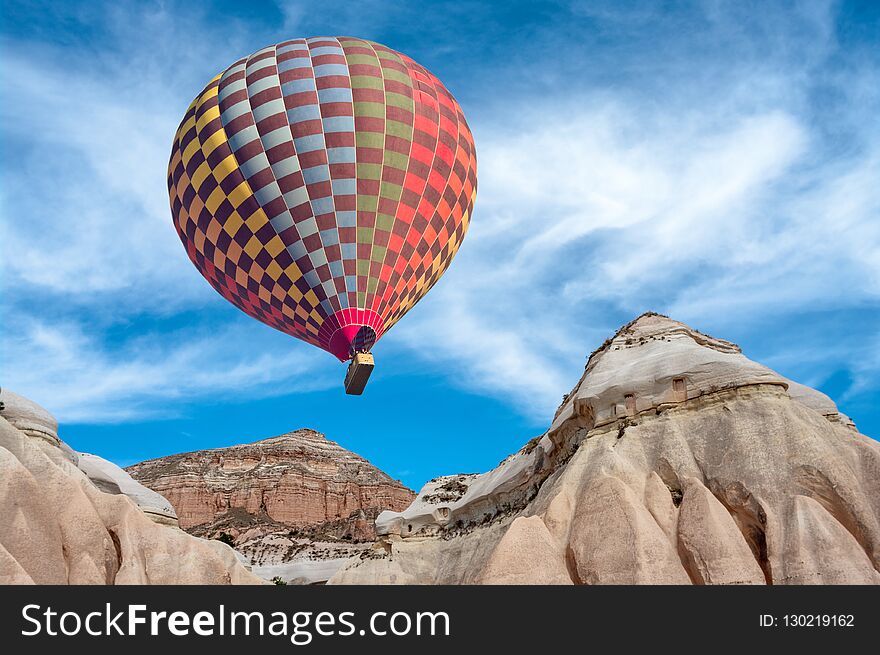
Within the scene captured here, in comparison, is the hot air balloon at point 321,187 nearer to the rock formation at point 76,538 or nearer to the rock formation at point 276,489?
the rock formation at point 76,538

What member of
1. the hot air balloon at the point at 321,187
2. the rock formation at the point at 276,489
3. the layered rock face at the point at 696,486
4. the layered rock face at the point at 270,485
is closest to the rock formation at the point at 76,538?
the hot air balloon at the point at 321,187

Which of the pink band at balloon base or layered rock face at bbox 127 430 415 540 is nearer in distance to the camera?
the pink band at balloon base

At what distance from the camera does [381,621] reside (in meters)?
15.9

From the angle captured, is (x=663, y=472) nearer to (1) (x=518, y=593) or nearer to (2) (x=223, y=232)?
(1) (x=518, y=593)

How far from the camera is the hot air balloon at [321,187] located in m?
29.2

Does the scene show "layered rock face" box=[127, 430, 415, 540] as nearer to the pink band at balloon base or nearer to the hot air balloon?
the hot air balloon

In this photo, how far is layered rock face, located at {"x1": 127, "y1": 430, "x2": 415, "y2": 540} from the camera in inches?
3826

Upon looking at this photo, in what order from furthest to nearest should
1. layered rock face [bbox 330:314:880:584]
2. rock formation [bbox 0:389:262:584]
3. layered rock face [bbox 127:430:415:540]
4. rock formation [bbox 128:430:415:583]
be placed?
layered rock face [bbox 127:430:415:540], rock formation [bbox 128:430:415:583], layered rock face [bbox 330:314:880:584], rock formation [bbox 0:389:262:584]

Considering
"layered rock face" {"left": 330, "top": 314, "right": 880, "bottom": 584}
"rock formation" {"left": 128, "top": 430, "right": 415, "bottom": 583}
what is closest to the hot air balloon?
"layered rock face" {"left": 330, "top": 314, "right": 880, "bottom": 584}

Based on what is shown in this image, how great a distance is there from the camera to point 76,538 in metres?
24.0

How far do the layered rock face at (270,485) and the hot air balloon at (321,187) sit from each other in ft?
199

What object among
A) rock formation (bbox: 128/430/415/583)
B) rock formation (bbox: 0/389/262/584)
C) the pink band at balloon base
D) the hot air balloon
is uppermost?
rock formation (bbox: 128/430/415/583)

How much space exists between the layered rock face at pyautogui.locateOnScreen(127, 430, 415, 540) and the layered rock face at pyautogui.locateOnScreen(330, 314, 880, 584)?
60907mm

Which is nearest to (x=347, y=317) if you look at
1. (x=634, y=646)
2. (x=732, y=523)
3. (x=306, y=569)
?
(x=732, y=523)
